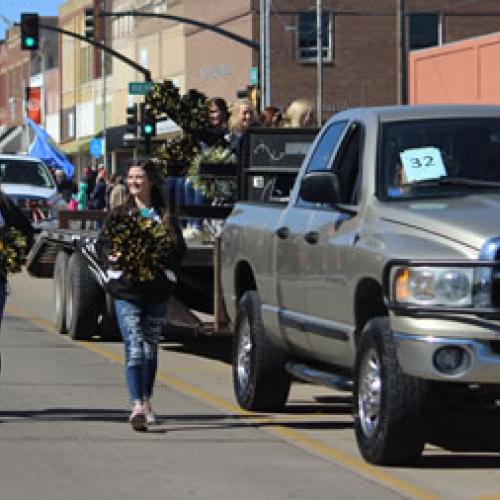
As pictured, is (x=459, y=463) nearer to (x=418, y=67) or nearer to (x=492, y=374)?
(x=492, y=374)

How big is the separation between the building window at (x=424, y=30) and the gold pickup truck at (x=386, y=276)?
48.8 meters

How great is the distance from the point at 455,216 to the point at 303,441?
2.30m

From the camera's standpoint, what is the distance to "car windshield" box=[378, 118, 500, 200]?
929 cm

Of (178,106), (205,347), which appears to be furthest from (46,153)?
(178,106)

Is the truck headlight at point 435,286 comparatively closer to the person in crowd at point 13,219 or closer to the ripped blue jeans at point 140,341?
the ripped blue jeans at point 140,341

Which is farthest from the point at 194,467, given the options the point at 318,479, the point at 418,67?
the point at 418,67

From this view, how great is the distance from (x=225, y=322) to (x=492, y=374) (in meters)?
5.28

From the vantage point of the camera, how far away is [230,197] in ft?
47.4

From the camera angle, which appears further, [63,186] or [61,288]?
[63,186]

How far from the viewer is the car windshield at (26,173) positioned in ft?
106

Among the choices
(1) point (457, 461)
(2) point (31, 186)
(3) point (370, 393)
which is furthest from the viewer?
(2) point (31, 186)

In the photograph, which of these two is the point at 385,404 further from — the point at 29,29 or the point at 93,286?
the point at 29,29

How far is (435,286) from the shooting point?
8266mm

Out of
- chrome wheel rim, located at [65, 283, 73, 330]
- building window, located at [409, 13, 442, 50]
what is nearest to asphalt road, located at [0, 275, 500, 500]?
chrome wheel rim, located at [65, 283, 73, 330]
